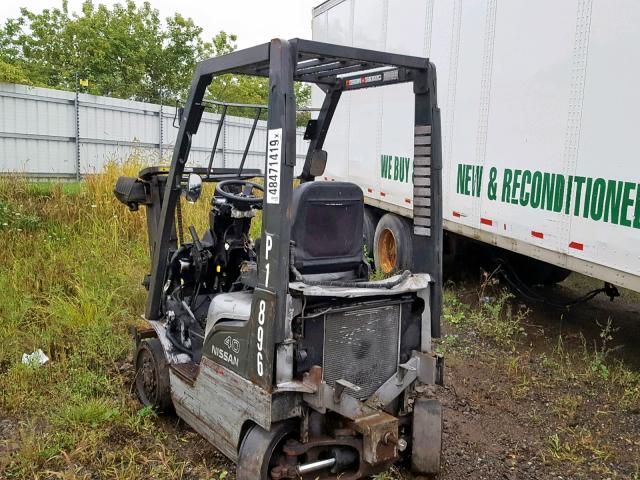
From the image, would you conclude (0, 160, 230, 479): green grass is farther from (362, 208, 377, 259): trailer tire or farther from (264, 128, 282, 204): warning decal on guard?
(362, 208, 377, 259): trailer tire

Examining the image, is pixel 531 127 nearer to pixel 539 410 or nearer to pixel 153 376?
pixel 539 410

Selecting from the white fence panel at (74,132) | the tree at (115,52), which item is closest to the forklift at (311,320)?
the white fence panel at (74,132)

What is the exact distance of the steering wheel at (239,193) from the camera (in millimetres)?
4080

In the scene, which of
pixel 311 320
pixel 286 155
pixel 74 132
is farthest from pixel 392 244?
pixel 74 132

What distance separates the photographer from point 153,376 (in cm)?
427

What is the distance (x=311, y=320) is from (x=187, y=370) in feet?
4.19

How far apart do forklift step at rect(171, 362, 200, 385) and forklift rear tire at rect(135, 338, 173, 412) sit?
0.42 ft

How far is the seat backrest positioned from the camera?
331 centimetres

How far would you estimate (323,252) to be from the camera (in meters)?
3.46

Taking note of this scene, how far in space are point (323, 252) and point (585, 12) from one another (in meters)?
3.14

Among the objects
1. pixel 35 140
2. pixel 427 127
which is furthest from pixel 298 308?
pixel 35 140

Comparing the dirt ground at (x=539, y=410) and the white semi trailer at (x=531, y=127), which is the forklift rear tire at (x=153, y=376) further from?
the white semi trailer at (x=531, y=127)

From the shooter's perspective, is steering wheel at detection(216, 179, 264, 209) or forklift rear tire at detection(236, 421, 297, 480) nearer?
forklift rear tire at detection(236, 421, 297, 480)

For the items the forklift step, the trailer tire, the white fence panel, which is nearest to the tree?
the white fence panel
